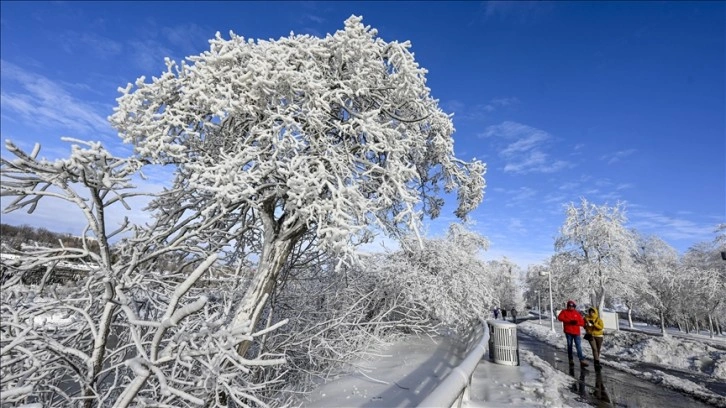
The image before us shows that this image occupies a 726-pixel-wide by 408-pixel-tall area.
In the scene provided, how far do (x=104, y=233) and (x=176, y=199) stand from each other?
1.73 meters

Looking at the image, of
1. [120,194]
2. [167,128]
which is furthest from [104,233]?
[167,128]

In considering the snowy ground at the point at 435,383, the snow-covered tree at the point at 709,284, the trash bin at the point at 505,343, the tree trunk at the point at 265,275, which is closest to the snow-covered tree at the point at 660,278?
the snow-covered tree at the point at 709,284

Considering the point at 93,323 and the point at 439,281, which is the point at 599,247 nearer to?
the point at 439,281

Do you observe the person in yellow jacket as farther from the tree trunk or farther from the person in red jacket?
the tree trunk

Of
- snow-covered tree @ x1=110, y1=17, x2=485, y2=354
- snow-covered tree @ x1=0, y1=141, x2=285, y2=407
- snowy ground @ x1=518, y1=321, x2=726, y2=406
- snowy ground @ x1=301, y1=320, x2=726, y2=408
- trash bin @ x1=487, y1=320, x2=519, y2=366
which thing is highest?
snow-covered tree @ x1=110, y1=17, x2=485, y2=354

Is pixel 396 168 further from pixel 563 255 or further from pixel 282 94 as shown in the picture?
pixel 563 255

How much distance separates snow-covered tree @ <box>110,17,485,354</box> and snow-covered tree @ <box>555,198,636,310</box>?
2633cm

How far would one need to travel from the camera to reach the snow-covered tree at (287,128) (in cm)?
350

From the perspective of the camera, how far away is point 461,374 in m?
2.80

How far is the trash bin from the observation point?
7.43 m

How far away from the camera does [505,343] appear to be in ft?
24.6

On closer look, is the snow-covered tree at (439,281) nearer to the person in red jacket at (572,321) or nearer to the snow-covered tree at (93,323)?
the person in red jacket at (572,321)

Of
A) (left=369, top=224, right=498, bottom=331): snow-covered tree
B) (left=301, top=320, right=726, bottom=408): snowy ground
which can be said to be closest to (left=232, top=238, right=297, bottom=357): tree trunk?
(left=301, top=320, right=726, bottom=408): snowy ground

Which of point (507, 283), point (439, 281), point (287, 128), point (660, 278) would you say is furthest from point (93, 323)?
point (507, 283)
